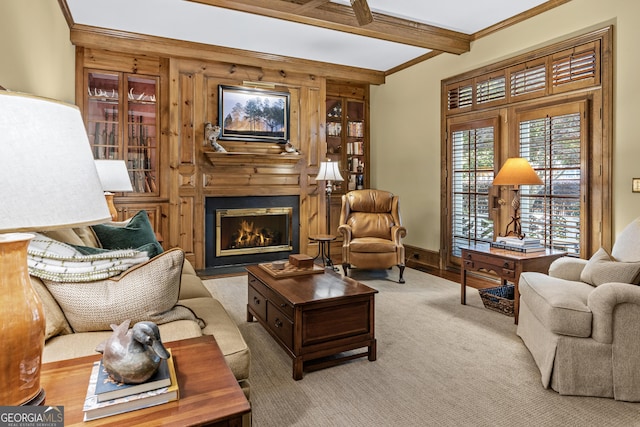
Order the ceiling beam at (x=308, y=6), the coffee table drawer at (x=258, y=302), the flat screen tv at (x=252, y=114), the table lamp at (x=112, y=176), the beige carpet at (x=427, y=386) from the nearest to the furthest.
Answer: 1. the beige carpet at (x=427, y=386)
2. the coffee table drawer at (x=258, y=302)
3. the ceiling beam at (x=308, y=6)
4. the table lamp at (x=112, y=176)
5. the flat screen tv at (x=252, y=114)

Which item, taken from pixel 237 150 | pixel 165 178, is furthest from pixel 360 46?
pixel 165 178

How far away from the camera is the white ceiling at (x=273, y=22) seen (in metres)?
4.12

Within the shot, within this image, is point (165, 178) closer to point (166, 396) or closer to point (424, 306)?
point (424, 306)

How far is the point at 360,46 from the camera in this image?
536 cm

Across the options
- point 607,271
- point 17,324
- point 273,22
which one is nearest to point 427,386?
point 607,271

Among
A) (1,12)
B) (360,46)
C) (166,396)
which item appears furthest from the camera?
(360,46)

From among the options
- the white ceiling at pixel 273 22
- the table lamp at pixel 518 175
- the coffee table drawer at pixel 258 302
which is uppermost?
the white ceiling at pixel 273 22

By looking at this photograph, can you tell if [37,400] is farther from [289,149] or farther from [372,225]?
[289,149]

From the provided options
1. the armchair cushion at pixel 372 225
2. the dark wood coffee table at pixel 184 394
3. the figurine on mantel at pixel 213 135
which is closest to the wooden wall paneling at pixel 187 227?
the figurine on mantel at pixel 213 135

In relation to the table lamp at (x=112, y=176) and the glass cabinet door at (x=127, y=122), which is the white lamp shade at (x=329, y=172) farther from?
the table lamp at (x=112, y=176)

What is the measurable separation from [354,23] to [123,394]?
4197 mm

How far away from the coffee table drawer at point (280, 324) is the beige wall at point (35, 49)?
217cm

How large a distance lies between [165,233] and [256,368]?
3397mm

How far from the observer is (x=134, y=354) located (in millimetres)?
1106
